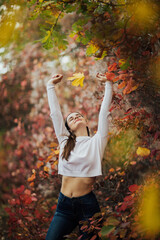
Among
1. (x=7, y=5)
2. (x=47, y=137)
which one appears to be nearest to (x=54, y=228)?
(x=7, y=5)

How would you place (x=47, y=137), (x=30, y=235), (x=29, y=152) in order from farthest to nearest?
(x=29, y=152) < (x=47, y=137) < (x=30, y=235)

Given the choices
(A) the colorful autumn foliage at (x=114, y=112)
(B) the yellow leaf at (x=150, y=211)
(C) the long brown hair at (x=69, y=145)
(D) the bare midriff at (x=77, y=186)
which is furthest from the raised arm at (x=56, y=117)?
(B) the yellow leaf at (x=150, y=211)

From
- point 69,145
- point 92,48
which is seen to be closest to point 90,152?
point 69,145

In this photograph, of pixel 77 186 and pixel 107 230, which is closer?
pixel 107 230

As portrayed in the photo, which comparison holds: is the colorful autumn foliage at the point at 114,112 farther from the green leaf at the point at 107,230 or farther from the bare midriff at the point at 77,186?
the bare midriff at the point at 77,186

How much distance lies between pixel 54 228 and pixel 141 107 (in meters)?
1.21

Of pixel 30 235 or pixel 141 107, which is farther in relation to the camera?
pixel 30 235

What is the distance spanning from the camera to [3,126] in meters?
5.86

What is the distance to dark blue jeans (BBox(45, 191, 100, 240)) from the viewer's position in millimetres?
1720

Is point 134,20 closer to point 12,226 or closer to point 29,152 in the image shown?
point 12,226

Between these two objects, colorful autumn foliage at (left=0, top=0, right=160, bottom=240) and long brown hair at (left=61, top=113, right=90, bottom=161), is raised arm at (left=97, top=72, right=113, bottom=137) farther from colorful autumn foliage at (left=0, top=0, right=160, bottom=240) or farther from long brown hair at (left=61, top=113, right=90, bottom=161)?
long brown hair at (left=61, top=113, right=90, bottom=161)

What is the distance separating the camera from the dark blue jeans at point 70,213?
172 centimetres

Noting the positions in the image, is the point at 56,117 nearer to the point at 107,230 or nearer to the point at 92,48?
the point at 92,48

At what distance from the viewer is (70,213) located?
1.75 metres
